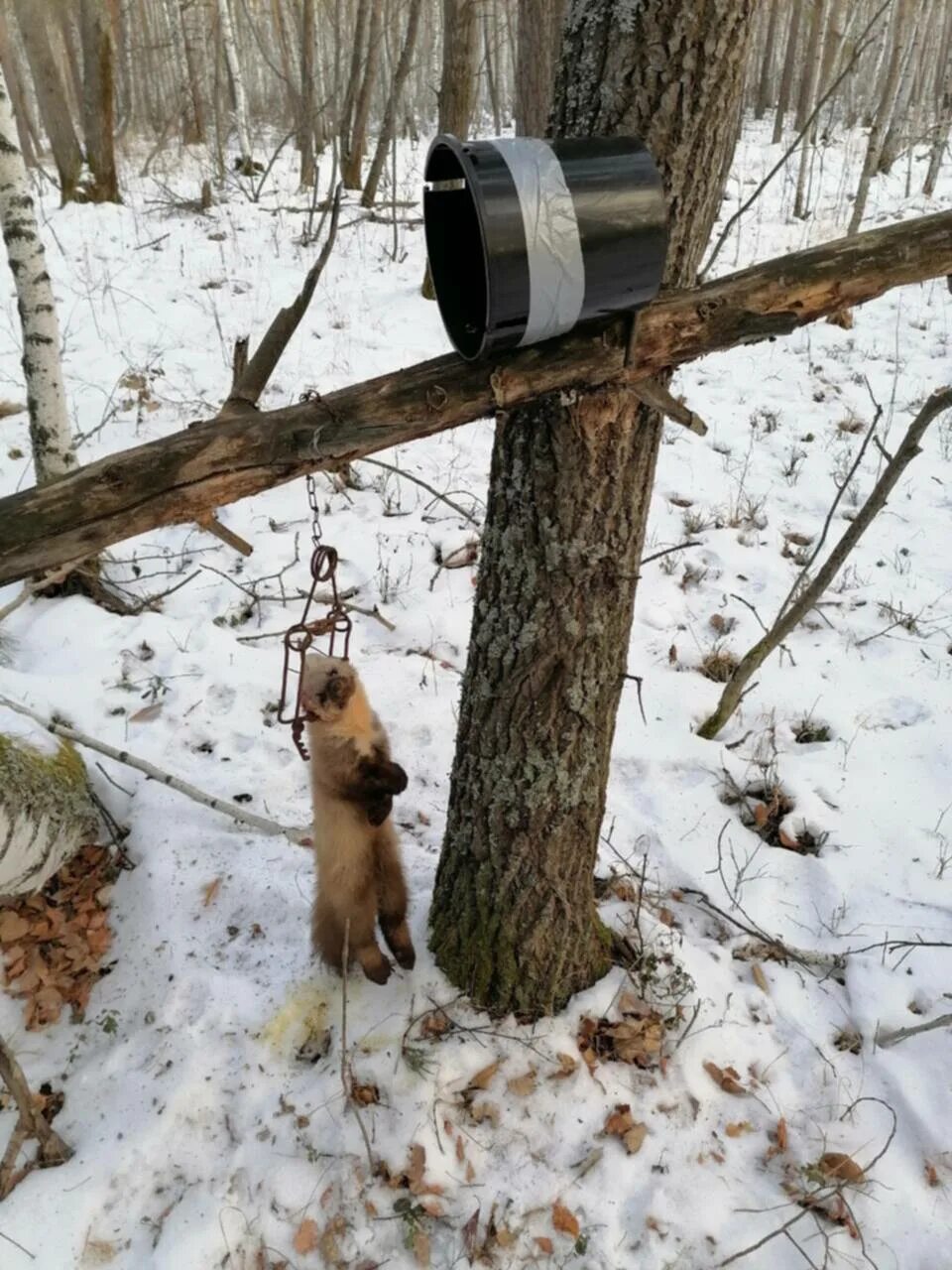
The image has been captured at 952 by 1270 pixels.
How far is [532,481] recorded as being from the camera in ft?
6.18

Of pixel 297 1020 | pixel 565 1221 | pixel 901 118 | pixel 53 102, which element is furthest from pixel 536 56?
pixel 901 118

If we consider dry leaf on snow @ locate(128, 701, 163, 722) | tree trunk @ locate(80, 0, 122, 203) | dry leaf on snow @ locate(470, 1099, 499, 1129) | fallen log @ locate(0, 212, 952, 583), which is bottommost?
dry leaf on snow @ locate(470, 1099, 499, 1129)

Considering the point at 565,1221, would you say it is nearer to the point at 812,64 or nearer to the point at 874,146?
the point at 874,146

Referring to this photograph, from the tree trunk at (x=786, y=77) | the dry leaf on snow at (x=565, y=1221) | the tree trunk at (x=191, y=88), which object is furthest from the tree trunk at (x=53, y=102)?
the tree trunk at (x=786, y=77)

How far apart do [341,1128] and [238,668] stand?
7.42 feet

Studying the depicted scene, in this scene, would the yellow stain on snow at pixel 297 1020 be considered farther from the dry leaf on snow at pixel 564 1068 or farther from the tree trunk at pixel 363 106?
the tree trunk at pixel 363 106

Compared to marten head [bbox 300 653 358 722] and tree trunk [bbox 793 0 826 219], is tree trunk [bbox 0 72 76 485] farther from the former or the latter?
tree trunk [bbox 793 0 826 219]

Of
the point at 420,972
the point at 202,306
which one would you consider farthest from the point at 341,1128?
the point at 202,306

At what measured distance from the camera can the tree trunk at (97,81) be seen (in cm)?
970

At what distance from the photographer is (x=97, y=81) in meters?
9.94

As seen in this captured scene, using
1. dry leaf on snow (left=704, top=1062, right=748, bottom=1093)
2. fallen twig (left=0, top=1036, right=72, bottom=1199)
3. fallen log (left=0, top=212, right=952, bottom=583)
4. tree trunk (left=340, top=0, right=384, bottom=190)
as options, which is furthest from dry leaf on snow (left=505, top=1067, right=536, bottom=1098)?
tree trunk (left=340, top=0, right=384, bottom=190)

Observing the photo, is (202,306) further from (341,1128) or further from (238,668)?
Answer: (341,1128)

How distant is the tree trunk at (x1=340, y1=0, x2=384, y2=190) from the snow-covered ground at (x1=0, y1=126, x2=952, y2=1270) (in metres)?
7.02

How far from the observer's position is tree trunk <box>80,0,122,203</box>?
9.70m
